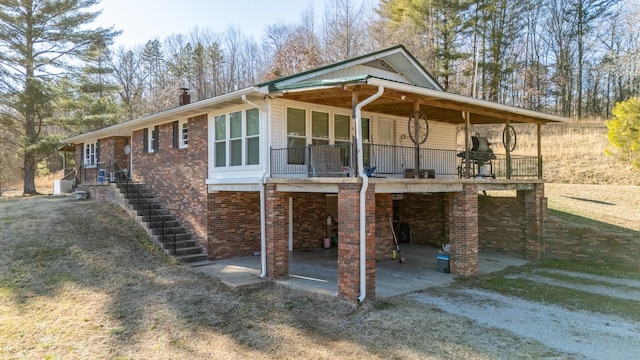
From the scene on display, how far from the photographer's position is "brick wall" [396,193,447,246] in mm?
14531

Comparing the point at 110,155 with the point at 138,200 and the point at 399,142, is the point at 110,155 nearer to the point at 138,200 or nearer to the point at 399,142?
the point at 138,200

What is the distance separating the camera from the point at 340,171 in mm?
9234

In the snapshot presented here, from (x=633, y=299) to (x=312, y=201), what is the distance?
28.2 feet

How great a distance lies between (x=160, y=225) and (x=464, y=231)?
9.09 m

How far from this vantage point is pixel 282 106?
9906mm

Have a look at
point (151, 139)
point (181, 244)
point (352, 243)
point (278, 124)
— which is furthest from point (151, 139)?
point (352, 243)

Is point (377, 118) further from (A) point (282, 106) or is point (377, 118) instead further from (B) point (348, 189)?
(B) point (348, 189)

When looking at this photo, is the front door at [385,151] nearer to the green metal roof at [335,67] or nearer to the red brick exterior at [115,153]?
the green metal roof at [335,67]

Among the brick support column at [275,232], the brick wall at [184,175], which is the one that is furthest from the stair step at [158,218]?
the brick support column at [275,232]

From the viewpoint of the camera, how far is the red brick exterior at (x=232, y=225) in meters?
11.6

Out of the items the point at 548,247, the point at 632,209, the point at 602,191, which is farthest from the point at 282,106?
the point at 602,191

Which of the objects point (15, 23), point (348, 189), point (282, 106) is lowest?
point (348, 189)

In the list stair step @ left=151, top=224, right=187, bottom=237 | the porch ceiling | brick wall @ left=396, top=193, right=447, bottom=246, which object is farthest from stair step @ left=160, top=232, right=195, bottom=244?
brick wall @ left=396, top=193, right=447, bottom=246

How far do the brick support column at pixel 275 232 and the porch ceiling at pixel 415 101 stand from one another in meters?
2.46
